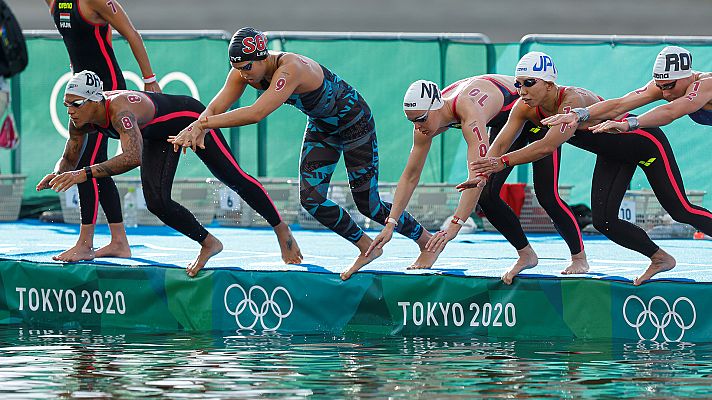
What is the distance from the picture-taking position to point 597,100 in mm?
8906

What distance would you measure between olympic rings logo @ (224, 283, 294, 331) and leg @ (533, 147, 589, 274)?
193 cm

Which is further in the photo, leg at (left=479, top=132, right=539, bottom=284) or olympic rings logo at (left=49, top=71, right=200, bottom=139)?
olympic rings logo at (left=49, top=71, right=200, bottom=139)

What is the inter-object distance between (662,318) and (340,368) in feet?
7.32

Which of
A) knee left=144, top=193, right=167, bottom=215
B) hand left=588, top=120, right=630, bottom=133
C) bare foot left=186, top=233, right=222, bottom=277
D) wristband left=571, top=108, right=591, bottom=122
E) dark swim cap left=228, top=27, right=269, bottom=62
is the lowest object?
bare foot left=186, top=233, right=222, bottom=277

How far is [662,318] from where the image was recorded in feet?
27.7

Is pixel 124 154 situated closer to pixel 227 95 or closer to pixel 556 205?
pixel 227 95

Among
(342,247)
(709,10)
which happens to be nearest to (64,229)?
(342,247)

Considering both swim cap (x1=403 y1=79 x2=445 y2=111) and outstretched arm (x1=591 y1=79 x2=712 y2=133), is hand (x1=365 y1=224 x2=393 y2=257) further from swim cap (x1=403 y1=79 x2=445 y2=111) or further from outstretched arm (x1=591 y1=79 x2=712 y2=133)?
outstretched arm (x1=591 y1=79 x2=712 y2=133)

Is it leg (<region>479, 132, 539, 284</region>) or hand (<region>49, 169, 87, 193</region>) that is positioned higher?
hand (<region>49, 169, 87, 193</region>)

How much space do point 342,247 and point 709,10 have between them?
9.89 meters

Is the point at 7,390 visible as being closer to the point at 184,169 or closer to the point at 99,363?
the point at 99,363

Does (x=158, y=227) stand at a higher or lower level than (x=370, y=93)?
lower

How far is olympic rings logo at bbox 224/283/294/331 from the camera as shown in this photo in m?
9.32

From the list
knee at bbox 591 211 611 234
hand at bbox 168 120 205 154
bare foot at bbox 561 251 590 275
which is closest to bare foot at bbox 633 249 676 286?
knee at bbox 591 211 611 234
